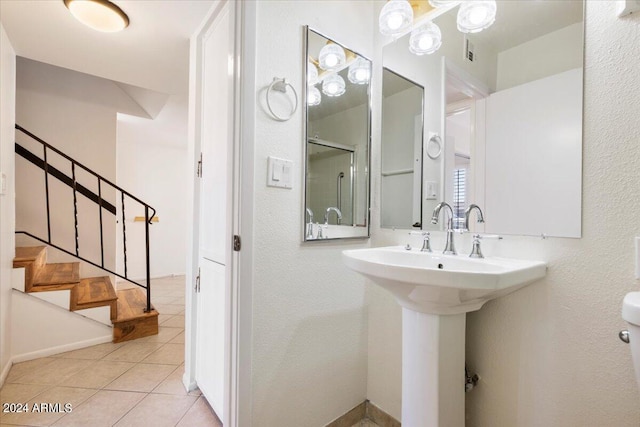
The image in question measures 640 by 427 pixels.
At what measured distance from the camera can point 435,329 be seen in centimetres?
98

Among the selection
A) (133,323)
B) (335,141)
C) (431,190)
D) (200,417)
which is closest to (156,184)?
(133,323)

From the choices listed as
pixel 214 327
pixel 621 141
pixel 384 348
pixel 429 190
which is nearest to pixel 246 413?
pixel 214 327

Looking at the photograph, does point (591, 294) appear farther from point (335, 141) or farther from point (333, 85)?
point (333, 85)

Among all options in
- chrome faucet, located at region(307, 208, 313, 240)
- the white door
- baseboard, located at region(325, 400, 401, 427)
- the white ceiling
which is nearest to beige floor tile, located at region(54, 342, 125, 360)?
the white door

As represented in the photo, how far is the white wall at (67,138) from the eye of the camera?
8.79ft

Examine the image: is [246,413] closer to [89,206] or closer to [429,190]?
[429,190]

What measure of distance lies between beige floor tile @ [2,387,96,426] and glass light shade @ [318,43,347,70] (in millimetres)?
2181

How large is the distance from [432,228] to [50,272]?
299cm

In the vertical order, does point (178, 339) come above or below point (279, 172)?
below

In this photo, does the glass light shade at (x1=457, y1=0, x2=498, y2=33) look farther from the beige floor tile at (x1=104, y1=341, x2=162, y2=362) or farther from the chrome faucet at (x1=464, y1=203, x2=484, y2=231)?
the beige floor tile at (x1=104, y1=341, x2=162, y2=362)

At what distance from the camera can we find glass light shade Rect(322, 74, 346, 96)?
4.54 feet

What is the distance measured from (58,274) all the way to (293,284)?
7.66 ft

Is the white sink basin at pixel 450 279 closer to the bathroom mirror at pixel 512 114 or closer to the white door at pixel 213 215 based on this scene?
the bathroom mirror at pixel 512 114

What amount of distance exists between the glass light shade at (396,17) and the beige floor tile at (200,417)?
6.88 ft
